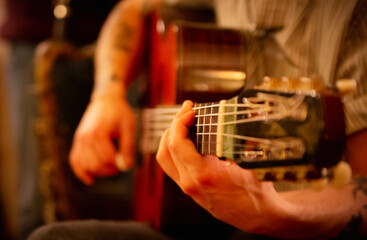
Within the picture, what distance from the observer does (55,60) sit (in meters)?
1.34

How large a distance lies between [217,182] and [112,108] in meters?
0.56

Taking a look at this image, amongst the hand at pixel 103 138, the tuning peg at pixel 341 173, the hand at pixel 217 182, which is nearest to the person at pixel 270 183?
the hand at pixel 217 182

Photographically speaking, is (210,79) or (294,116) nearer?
(294,116)

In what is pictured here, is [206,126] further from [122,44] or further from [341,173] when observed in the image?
[122,44]

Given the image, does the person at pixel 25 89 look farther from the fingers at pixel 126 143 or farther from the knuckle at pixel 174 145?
the knuckle at pixel 174 145

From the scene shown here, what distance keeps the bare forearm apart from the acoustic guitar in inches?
13.8

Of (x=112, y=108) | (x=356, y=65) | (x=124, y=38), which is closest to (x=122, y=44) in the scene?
(x=124, y=38)

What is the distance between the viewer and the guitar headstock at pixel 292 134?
354 mm

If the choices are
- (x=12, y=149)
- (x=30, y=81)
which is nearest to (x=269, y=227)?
→ (x=30, y=81)

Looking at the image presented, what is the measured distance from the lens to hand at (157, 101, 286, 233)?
1.51ft

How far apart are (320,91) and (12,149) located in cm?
192

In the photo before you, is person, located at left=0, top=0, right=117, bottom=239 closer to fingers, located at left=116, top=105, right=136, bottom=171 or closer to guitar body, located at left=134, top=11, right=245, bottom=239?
fingers, located at left=116, top=105, right=136, bottom=171

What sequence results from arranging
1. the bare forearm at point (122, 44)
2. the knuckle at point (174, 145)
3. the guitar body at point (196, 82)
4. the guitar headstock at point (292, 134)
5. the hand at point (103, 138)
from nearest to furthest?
the guitar headstock at point (292, 134), the knuckle at point (174, 145), the guitar body at point (196, 82), the hand at point (103, 138), the bare forearm at point (122, 44)

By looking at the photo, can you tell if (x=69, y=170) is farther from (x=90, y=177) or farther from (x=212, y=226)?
(x=212, y=226)
